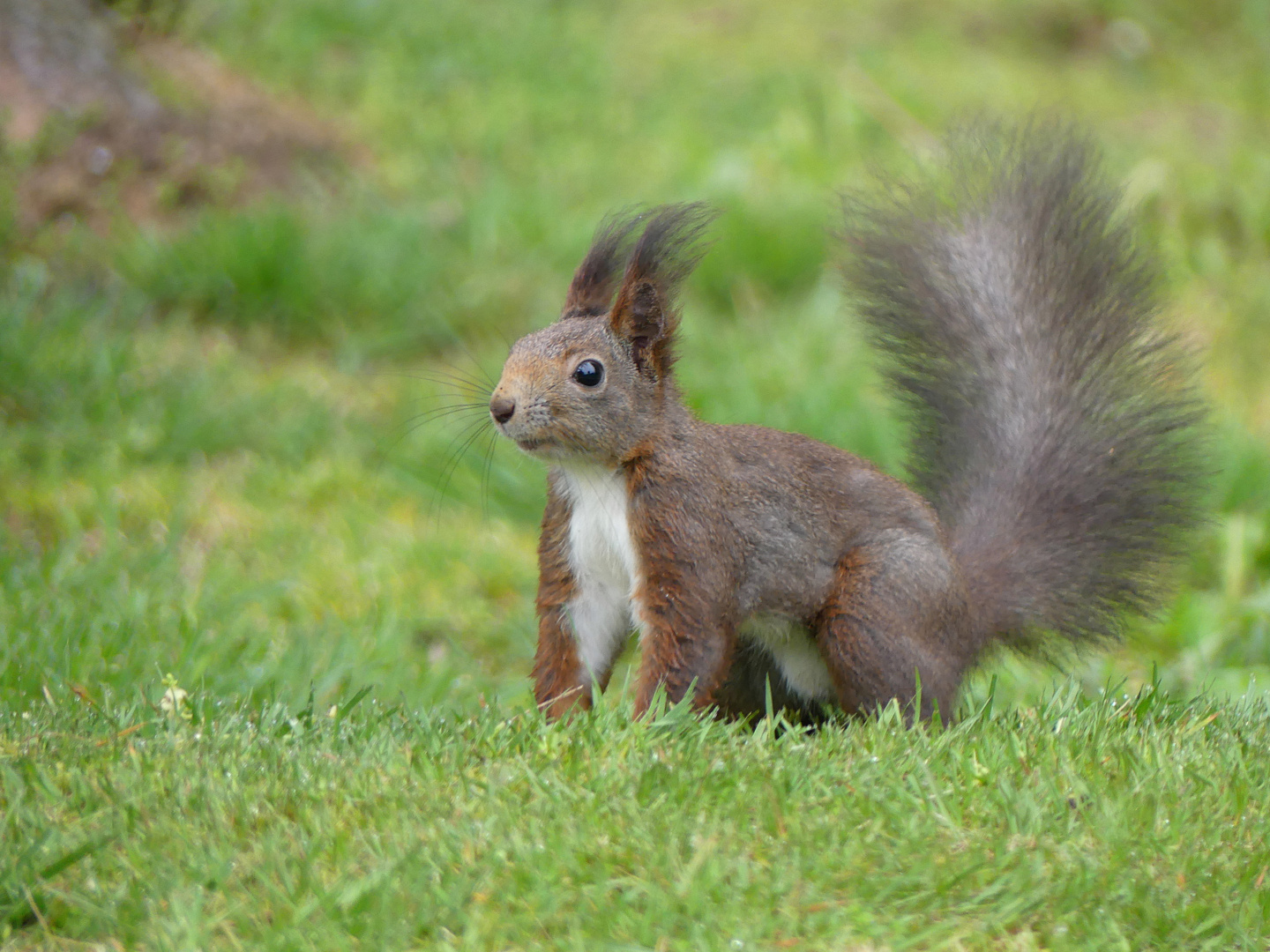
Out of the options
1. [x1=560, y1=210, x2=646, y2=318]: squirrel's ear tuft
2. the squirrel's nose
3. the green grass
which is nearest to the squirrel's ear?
[x1=560, y1=210, x2=646, y2=318]: squirrel's ear tuft

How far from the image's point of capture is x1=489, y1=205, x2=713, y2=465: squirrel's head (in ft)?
7.98

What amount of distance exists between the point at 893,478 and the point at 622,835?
3.53ft

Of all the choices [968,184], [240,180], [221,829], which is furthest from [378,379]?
[221,829]

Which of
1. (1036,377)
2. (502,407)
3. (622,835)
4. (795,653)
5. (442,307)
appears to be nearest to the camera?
(622,835)

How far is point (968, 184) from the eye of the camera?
2.96 meters

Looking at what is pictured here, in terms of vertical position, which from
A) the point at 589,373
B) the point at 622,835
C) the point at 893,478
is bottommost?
the point at 622,835

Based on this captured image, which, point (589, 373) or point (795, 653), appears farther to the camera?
point (795, 653)

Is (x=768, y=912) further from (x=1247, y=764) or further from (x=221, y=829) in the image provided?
(x=1247, y=764)

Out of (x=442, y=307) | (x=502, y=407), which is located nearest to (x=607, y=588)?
(x=502, y=407)

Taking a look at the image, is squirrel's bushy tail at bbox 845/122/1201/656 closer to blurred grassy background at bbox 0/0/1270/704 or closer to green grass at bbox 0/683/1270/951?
blurred grassy background at bbox 0/0/1270/704

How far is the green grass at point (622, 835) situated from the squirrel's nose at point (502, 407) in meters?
0.52

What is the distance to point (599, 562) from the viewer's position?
2504 millimetres

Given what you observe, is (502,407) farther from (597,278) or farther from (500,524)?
(500,524)

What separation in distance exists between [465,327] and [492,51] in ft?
8.11
